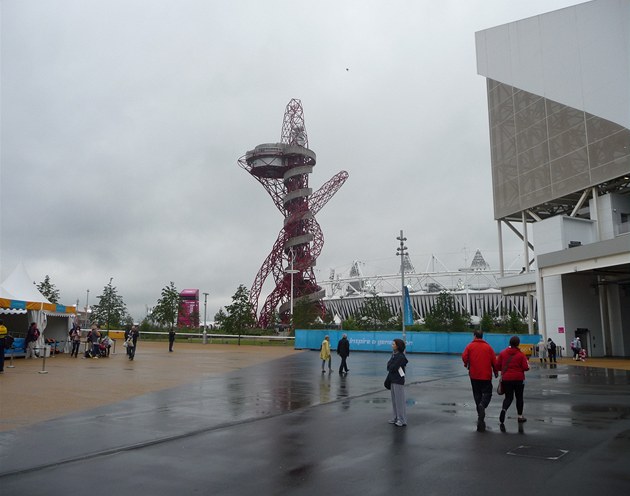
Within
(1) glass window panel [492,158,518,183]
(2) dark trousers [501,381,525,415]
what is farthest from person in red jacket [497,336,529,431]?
(1) glass window panel [492,158,518,183]

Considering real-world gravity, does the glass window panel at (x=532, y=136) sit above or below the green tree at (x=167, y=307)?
above

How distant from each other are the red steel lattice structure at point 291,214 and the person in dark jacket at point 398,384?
→ 65982mm

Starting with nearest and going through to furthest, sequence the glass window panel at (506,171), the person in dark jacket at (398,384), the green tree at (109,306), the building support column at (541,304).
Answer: the person in dark jacket at (398,384) < the building support column at (541,304) < the glass window panel at (506,171) < the green tree at (109,306)

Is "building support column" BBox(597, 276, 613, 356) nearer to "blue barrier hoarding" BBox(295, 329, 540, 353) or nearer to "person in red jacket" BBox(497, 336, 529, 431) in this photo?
"blue barrier hoarding" BBox(295, 329, 540, 353)

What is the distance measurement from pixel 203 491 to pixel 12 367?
18.5 m

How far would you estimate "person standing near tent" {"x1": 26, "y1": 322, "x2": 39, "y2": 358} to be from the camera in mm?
25250

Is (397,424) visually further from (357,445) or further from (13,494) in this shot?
(13,494)

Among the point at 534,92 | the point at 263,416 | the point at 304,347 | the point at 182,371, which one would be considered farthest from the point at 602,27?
the point at 263,416

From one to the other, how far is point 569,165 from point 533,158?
371cm

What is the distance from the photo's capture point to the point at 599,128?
38188mm

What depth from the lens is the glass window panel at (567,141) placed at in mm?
39438

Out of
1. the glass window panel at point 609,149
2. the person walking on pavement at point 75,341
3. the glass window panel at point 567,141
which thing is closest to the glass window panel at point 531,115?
the glass window panel at point 567,141

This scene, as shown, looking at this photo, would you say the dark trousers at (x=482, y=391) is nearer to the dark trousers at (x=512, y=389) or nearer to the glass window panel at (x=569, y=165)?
the dark trousers at (x=512, y=389)

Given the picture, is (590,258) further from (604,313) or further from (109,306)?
(109,306)
